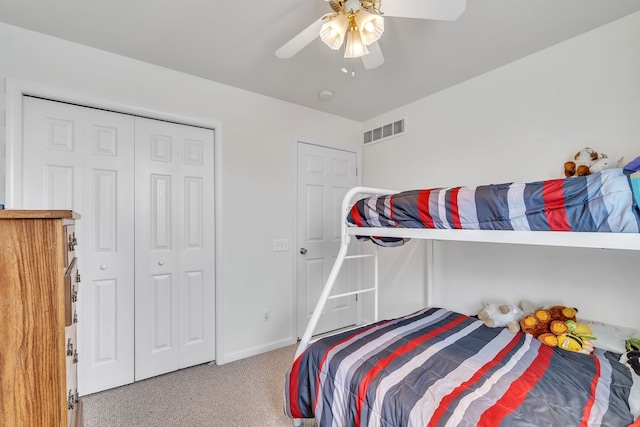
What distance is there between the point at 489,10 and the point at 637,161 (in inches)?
44.1

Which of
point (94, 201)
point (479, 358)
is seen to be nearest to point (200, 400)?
point (94, 201)

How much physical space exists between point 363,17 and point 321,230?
2.09m

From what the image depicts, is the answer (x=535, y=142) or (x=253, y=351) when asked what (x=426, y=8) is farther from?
(x=253, y=351)

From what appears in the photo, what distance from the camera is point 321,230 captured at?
10.1 feet

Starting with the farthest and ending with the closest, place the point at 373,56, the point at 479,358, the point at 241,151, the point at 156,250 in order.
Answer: the point at 241,151
the point at 156,250
the point at 373,56
the point at 479,358

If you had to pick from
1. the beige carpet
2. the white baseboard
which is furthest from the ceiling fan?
the white baseboard

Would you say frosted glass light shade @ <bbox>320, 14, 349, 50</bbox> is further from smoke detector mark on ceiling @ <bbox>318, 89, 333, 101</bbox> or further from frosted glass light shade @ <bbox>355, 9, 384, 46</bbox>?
smoke detector mark on ceiling @ <bbox>318, 89, 333, 101</bbox>

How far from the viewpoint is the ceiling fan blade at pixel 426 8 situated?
1150 millimetres

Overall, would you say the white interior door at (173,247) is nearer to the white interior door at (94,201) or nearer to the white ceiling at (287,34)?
the white interior door at (94,201)

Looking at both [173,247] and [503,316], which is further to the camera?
[173,247]

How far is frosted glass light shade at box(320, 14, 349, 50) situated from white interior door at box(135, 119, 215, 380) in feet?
4.87

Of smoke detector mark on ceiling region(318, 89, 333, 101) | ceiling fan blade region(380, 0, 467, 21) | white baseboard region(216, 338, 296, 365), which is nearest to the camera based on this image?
ceiling fan blade region(380, 0, 467, 21)

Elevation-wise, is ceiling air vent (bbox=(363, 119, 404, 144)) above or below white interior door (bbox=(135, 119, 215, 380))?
above

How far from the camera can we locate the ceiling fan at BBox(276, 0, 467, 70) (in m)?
1.18
